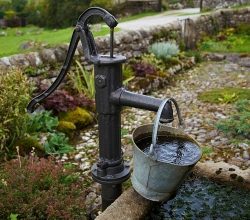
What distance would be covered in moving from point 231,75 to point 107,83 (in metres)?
7.16

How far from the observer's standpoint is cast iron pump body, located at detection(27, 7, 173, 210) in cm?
183

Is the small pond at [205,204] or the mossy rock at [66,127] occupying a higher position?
the small pond at [205,204]

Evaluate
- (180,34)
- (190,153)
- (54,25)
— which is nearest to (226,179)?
(190,153)

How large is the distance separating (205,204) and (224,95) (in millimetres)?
4772

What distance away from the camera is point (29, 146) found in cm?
436

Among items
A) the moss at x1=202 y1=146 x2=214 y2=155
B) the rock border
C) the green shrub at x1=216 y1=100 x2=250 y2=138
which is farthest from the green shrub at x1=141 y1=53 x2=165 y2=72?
the rock border

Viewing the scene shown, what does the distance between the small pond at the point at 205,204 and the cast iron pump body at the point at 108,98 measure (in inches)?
13.2

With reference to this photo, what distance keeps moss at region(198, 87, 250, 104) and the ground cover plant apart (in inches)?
166

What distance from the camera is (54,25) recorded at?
55.1 ft

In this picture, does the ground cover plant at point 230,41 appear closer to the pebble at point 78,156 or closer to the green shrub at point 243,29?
the green shrub at point 243,29

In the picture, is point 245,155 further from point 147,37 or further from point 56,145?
point 147,37

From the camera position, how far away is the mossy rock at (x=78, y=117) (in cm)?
538

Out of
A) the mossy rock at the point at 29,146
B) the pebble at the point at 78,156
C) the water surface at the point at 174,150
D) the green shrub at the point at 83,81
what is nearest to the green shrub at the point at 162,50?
the green shrub at the point at 83,81

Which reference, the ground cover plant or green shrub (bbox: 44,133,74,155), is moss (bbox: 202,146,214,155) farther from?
the ground cover plant
